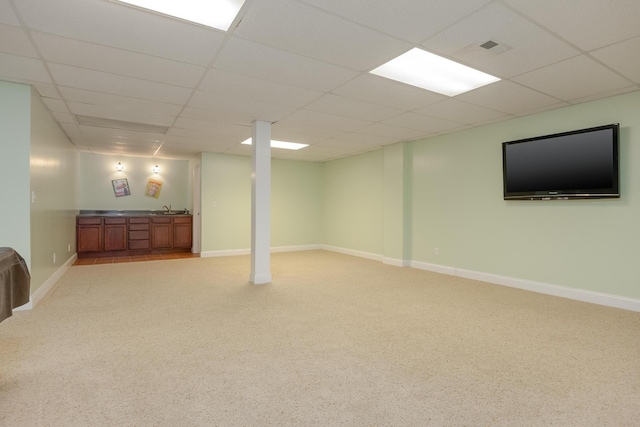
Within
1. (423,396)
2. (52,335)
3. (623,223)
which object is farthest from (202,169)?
(623,223)

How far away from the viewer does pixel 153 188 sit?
8.58 meters

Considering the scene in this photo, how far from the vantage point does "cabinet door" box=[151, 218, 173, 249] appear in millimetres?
7711

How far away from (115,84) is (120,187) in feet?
18.5

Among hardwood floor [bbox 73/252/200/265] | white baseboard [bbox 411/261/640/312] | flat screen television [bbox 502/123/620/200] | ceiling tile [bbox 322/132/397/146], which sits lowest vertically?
white baseboard [bbox 411/261/640/312]

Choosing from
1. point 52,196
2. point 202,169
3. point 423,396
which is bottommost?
point 423,396

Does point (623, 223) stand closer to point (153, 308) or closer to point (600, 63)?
point (600, 63)

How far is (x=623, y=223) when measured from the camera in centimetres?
367

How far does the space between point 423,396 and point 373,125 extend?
12.8 feet

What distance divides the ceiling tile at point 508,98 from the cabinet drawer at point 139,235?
276 inches

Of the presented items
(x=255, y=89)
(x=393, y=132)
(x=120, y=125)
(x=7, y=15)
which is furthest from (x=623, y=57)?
(x=120, y=125)

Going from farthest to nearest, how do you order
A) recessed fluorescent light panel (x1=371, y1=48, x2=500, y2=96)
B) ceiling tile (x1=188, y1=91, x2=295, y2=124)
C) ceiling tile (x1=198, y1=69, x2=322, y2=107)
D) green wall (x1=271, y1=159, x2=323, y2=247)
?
green wall (x1=271, y1=159, x2=323, y2=247) < ceiling tile (x1=188, y1=91, x2=295, y2=124) < ceiling tile (x1=198, y1=69, x2=322, y2=107) < recessed fluorescent light panel (x1=371, y1=48, x2=500, y2=96)

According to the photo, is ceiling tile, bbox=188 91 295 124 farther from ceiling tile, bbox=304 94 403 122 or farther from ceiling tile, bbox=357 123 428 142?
ceiling tile, bbox=357 123 428 142

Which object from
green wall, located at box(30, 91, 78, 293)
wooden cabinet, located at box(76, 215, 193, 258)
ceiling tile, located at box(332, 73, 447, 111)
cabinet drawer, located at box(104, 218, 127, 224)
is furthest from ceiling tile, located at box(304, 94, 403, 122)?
cabinet drawer, located at box(104, 218, 127, 224)

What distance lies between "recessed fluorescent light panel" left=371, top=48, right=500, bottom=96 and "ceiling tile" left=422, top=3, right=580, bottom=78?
0.18m
